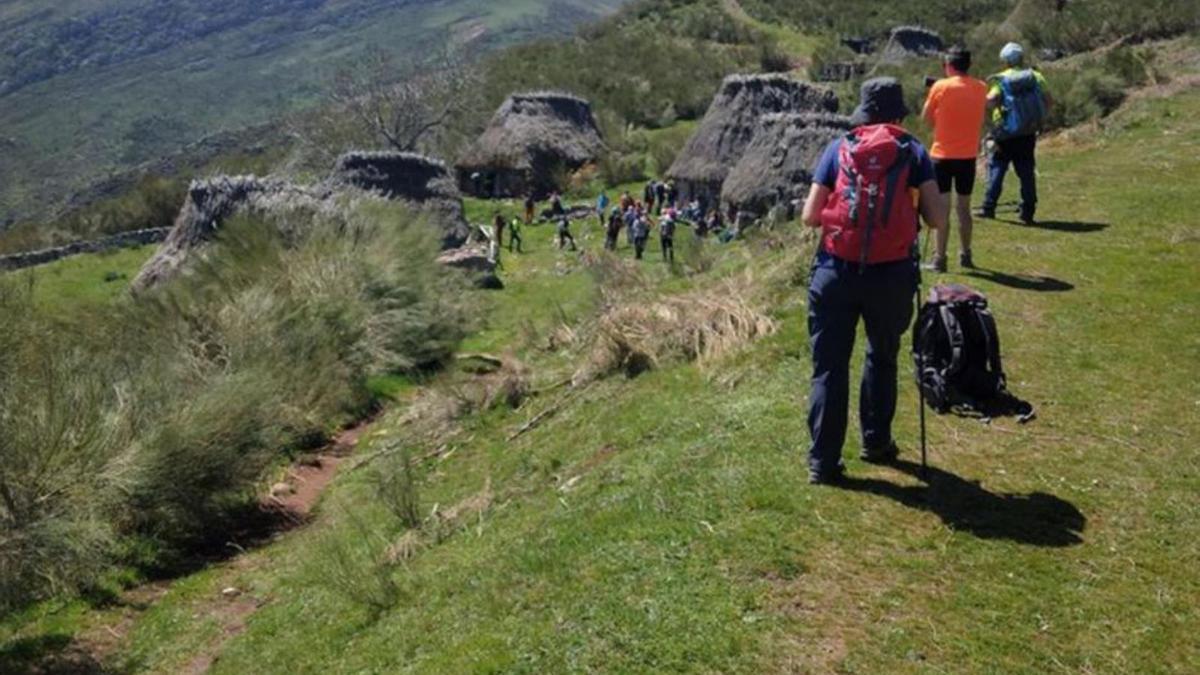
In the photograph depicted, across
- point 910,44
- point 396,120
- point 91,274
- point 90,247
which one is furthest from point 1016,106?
point 396,120

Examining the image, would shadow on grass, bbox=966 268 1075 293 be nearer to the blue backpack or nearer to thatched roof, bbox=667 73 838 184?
the blue backpack

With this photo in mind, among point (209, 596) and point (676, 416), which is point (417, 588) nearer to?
point (676, 416)

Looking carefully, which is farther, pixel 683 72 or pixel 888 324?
pixel 683 72

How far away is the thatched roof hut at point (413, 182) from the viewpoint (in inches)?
1160

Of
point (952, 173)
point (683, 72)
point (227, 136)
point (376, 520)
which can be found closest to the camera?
point (952, 173)

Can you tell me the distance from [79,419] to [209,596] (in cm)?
236

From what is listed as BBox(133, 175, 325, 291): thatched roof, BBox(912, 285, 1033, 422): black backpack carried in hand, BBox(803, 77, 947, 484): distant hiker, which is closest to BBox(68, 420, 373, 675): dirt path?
BBox(803, 77, 947, 484): distant hiker

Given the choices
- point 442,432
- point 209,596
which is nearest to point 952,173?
point 442,432

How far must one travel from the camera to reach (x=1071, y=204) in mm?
14336

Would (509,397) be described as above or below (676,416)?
below

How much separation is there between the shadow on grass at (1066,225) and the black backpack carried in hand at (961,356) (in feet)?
21.6

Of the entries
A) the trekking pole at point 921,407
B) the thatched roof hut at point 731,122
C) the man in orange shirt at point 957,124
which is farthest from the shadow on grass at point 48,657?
the thatched roof hut at point 731,122

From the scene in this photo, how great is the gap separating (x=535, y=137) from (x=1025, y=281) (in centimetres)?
3208

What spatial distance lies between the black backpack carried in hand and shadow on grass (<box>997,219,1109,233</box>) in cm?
660
